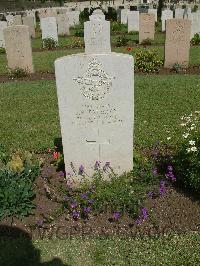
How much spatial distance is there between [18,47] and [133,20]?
11796 mm

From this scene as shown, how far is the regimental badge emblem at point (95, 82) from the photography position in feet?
14.7

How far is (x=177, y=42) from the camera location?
12.7m

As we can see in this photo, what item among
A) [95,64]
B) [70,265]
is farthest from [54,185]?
[95,64]

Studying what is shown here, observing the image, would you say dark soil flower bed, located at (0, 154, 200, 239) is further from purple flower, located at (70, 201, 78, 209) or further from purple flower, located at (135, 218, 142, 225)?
purple flower, located at (70, 201, 78, 209)

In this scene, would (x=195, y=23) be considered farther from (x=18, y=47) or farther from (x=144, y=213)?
(x=144, y=213)

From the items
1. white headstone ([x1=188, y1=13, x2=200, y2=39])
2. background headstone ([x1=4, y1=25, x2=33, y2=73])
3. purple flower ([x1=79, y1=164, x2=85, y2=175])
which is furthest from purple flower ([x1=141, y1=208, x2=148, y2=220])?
white headstone ([x1=188, y1=13, x2=200, y2=39])

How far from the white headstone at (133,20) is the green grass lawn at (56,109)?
11.7 meters

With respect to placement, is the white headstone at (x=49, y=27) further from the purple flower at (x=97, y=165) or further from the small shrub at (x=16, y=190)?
the purple flower at (x=97, y=165)

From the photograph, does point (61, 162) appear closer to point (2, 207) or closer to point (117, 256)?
point (2, 207)

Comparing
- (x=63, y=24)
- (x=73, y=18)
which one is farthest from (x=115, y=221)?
(x=73, y=18)

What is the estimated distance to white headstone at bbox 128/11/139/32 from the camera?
22422 mm

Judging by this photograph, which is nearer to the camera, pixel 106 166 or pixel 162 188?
pixel 162 188

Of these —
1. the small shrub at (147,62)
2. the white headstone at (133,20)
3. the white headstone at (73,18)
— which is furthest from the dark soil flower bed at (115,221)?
the white headstone at (73,18)

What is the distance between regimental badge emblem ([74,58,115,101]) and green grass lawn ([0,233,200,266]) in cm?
180
